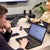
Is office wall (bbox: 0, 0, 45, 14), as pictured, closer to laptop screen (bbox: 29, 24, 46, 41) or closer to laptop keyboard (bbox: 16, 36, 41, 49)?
laptop screen (bbox: 29, 24, 46, 41)

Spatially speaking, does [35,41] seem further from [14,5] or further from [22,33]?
[14,5]

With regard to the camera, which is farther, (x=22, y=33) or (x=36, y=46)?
(x=22, y=33)

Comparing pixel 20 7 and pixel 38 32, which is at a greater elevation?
pixel 38 32

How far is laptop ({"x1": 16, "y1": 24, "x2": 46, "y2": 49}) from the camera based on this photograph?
180cm

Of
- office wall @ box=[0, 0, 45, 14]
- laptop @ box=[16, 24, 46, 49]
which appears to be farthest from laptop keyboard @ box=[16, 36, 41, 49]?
office wall @ box=[0, 0, 45, 14]

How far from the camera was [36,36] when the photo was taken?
197 cm

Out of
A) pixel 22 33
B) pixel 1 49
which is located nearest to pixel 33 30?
pixel 22 33

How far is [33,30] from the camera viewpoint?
2066 mm

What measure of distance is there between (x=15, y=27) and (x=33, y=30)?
0.51 meters

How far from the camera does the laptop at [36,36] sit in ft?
5.91

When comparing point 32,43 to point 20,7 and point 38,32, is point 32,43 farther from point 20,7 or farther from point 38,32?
point 20,7

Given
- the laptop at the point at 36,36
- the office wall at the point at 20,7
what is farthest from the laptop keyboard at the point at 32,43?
the office wall at the point at 20,7

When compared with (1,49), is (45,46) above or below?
below

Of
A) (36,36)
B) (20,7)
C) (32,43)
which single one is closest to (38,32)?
(36,36)
